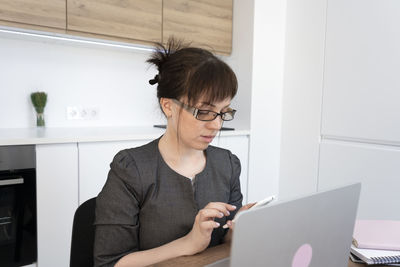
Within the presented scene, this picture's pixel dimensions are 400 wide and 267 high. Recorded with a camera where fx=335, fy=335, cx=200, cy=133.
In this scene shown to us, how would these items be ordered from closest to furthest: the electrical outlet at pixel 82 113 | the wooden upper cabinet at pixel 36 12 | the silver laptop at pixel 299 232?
the silver laptop at pixel 299 232 < the wooden upper cabinet at pixel 36 12 < the electrical outlet at pixel 82 113

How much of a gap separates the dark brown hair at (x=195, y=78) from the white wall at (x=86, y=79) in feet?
5.11

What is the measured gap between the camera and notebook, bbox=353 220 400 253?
82 centimetres

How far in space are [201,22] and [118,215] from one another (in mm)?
2039

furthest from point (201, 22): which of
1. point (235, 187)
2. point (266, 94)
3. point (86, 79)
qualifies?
point (235, 187)

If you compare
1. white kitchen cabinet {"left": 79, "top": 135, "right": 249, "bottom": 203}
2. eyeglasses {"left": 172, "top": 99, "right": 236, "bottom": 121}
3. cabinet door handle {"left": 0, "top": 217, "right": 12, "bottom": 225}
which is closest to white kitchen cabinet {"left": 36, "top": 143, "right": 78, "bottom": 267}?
white kitchen cabinet {"left": 79, "top": 135, "right": 249, "bottom": 203}

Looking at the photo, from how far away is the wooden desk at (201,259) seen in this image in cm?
73

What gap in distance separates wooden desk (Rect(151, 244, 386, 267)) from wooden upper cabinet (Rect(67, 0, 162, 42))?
1.73 meters

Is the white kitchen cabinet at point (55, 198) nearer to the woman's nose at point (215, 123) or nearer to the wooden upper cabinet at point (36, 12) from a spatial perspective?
the wooden upper cabinet at point (36, 12)

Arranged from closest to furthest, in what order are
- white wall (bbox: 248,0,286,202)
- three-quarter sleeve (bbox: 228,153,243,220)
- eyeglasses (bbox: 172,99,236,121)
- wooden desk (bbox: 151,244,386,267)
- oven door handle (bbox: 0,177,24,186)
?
Answer: 1. wooden desk (bbox: 151,244,386,267)
2. eyeglasses (bbox: 172,99,236,121)
3. three-quarter sleeve (bbox: 228,153,243,220)
4. oven door handle (bbox: 0,177,24,186)
5. white wall (bbox: 248,0,286,202)

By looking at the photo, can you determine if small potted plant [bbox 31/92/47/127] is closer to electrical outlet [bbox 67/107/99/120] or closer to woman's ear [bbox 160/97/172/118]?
electrical outlet [bbox 67/107/99/120]

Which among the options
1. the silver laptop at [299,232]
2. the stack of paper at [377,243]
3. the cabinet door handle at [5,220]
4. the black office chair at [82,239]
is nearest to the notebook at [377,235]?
the stack of paper at [377,243]

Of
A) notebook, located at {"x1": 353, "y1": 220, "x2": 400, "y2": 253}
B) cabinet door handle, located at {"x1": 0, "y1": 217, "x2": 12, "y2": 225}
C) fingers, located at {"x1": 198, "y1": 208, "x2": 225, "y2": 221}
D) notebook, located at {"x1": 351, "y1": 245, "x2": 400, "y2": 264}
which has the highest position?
fingers, located at {"x1": 198, "y1": 208, "x2": 225, "y2": 221}

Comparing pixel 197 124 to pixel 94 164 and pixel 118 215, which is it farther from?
pixel 94 164

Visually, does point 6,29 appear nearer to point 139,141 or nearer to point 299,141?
point 139,141
